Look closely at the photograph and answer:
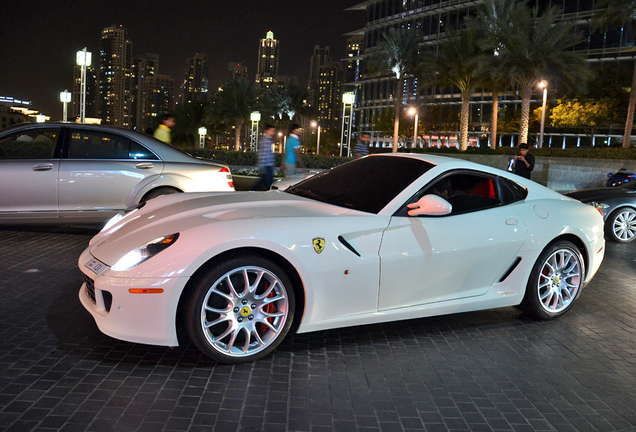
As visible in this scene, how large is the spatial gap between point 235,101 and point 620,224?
51.8 m

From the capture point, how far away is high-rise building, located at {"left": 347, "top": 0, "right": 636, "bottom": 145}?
158 feet

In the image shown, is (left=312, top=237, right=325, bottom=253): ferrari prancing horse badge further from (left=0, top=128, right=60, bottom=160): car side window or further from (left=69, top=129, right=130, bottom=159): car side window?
(left=0, top=128, right=60, bottom=160): car side window

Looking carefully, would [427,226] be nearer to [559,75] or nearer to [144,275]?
[144,275]

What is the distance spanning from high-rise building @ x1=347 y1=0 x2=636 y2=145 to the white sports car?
34.6 meters

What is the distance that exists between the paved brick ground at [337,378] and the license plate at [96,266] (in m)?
0.61

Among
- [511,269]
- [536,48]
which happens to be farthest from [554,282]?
[536,48]

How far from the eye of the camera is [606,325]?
530 centimetres

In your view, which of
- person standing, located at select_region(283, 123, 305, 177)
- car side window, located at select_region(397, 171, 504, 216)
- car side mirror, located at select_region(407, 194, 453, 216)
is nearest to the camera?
car side mirror, located at select_region(407, 194, 453, 216)

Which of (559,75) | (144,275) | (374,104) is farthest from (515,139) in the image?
(144,275)

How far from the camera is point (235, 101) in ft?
193

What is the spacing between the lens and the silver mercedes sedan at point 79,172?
25.0 feet

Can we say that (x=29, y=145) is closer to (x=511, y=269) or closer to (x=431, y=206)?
(x=431, y=206)

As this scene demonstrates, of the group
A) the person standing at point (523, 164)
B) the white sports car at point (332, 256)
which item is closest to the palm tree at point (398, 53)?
the person standing at point (523, 164)

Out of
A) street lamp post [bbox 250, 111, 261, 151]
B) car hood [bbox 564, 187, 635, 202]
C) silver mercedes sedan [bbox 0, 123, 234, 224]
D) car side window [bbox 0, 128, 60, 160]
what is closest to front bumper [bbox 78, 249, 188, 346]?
silver mercedes sedan [bbox 0, 123, 234, 224]
